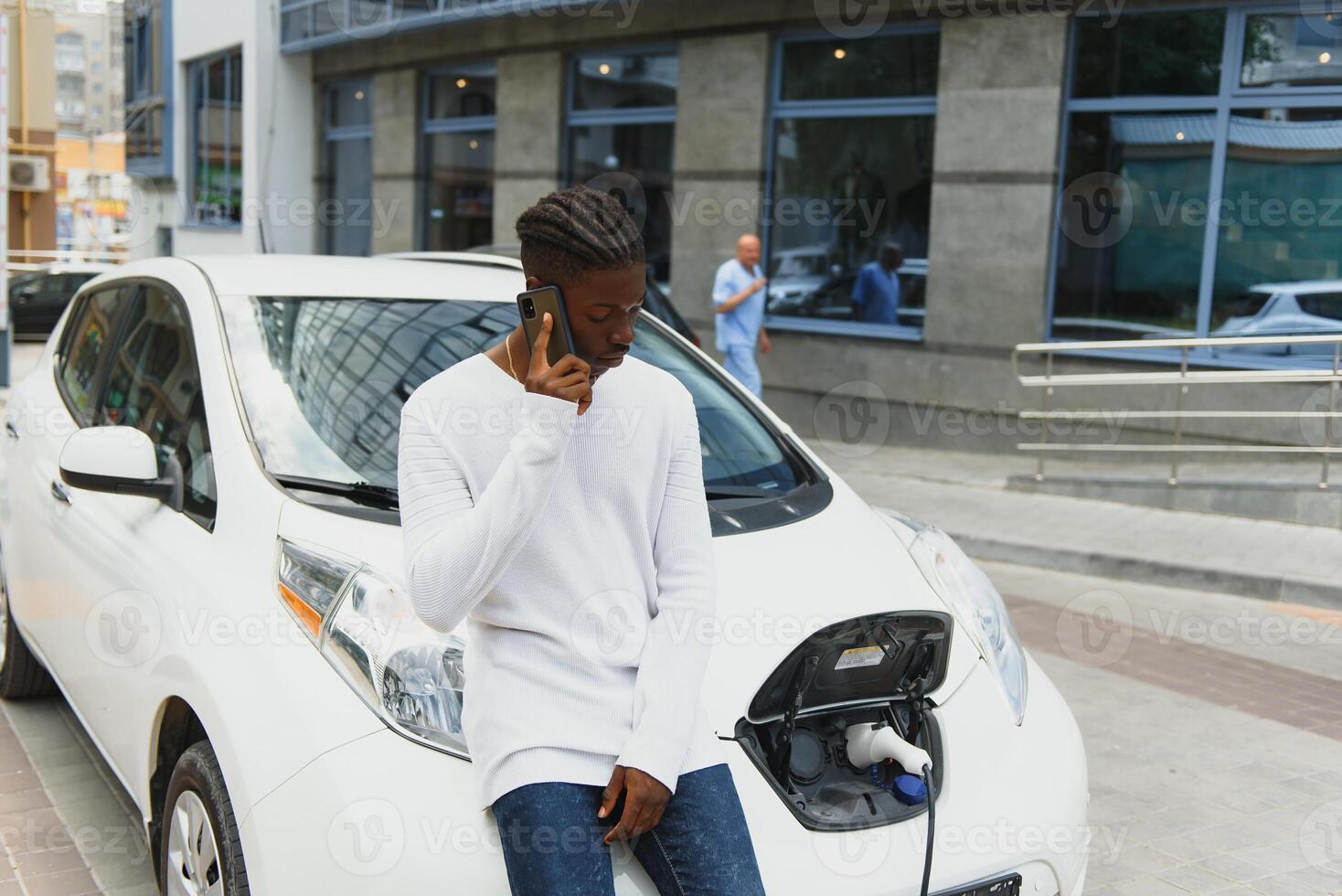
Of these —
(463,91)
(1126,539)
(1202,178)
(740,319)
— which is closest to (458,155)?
(463,91)

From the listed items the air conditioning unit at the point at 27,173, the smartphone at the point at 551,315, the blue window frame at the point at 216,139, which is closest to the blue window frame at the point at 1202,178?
the smartphone at the point at 551,315

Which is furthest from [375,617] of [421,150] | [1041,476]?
[421,150]

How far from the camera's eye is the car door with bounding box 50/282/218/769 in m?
3.05

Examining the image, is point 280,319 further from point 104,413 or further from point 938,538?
point 938,538

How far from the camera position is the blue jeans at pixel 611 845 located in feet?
6.88

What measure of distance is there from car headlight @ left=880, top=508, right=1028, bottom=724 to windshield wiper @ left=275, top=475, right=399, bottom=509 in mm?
1337

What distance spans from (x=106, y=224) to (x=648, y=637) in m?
47.4

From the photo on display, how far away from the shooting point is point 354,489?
3.10 m

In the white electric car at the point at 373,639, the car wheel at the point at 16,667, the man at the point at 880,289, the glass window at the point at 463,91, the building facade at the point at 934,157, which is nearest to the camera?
the white electric car at the point at 373,639

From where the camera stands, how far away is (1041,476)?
9609mm

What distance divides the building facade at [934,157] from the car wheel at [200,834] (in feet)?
29.7

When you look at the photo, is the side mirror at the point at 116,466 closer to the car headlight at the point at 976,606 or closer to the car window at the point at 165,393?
the car window at the point at 165,393

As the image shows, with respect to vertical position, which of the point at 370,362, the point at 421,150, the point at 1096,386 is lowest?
the point at 1096,386

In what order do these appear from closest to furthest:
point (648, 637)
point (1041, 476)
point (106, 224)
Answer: point (648, 637) < point (1041, 476) < point (106, 224)
